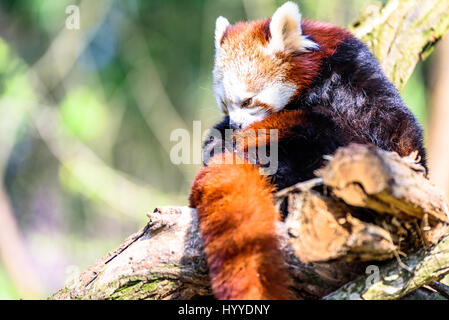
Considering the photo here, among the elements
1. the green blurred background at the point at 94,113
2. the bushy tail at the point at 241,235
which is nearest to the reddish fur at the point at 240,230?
the bushy tail at the point at 241,235

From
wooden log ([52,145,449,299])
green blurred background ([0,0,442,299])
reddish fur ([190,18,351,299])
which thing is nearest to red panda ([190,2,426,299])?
reddish fur ([190,18,351,299])

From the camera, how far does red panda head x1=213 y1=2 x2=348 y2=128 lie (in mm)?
2682

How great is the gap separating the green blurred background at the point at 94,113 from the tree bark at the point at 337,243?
144 inches

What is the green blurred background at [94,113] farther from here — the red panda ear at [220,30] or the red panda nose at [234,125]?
the red panda nose at [234,125]

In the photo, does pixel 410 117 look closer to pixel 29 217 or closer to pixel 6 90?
pixel 6 90

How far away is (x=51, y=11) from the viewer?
623 cm

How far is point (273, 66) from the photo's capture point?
9.10 ft

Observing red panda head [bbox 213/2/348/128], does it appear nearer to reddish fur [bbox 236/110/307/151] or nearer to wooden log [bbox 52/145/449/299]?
reddish fur [bbox 236/110/307/151]

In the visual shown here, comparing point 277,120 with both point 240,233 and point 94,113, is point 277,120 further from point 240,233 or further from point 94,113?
point 94,113

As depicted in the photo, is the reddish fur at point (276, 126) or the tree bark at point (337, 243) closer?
the tree bark at point (337, 243)

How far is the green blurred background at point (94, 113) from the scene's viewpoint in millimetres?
5594

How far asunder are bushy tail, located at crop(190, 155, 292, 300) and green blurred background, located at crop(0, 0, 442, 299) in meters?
3.96

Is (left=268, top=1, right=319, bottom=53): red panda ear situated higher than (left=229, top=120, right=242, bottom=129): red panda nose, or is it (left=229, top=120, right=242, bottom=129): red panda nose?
(left=268, top=1, right=319, bottom=53): red panda ear
